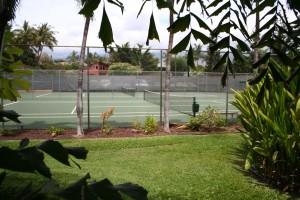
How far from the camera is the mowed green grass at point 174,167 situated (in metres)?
5.37

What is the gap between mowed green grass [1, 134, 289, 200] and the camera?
5367 mm

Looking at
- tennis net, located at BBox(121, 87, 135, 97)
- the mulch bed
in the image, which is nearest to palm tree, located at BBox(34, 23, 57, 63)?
tennis net, located at BBox(121, 87, 135, 97)

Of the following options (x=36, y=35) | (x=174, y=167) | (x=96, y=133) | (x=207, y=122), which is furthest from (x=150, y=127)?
(x=36, y=35)

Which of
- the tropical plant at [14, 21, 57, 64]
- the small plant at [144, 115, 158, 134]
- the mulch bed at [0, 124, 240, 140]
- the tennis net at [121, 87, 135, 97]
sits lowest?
the mulch bed at [0, 124, 240, 140]

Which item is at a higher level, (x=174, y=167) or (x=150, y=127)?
(x=150, y=127)

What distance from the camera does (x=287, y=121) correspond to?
5461mm

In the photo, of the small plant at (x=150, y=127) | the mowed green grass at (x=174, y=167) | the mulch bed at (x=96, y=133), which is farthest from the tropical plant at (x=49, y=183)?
the small plant at (x=150, y=127)

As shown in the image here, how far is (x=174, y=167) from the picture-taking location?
6984 millimetres

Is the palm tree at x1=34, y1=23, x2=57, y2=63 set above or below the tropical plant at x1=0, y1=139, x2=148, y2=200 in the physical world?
above

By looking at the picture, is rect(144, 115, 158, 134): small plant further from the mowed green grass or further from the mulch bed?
the mowed green grass

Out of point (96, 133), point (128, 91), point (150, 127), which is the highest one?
point (128, 91)

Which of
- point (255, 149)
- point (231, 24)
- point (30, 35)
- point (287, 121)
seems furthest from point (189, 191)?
point (30, 35)

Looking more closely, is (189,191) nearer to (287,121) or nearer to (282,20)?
(287,121)

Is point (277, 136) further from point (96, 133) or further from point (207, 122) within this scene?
point (96, 133)
